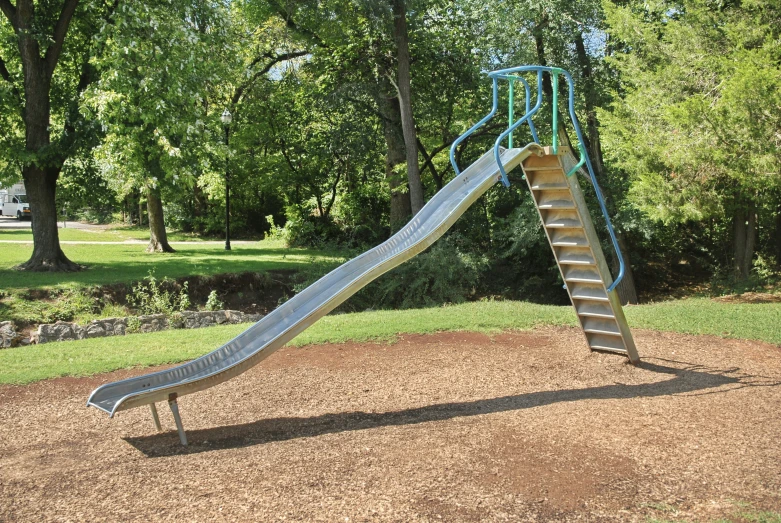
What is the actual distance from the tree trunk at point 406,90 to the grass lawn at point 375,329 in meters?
4.64

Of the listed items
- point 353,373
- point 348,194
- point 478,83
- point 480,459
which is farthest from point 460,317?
point 348,194

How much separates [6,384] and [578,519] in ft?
21.0

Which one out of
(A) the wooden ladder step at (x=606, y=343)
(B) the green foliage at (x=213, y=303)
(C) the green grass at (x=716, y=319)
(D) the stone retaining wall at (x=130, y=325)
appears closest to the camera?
(A) the wooden ladder step at (x=606, y=343)

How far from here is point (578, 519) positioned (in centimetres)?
421

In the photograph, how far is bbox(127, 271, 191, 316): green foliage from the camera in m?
13.1

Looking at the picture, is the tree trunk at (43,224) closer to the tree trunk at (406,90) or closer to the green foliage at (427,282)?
the green foliage at (427,282)

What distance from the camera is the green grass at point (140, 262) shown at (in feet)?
46.1

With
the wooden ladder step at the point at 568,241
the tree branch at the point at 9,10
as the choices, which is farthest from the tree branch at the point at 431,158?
the wooden ladder step at the point at 568,241

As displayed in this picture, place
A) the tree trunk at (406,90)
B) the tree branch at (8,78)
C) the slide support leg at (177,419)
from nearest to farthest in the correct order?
the slide support leg at (177,419)
the tree trunk at (406,90)
the tree branch at (8,78)

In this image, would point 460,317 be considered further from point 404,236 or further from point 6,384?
point 6,384

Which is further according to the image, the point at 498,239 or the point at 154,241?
the point at 154,241

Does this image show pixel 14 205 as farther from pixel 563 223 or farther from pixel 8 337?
pixel 563 223

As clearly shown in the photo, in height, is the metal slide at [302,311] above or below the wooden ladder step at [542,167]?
below

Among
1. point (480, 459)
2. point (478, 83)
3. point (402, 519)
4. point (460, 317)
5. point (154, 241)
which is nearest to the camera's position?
point (402, 519)
